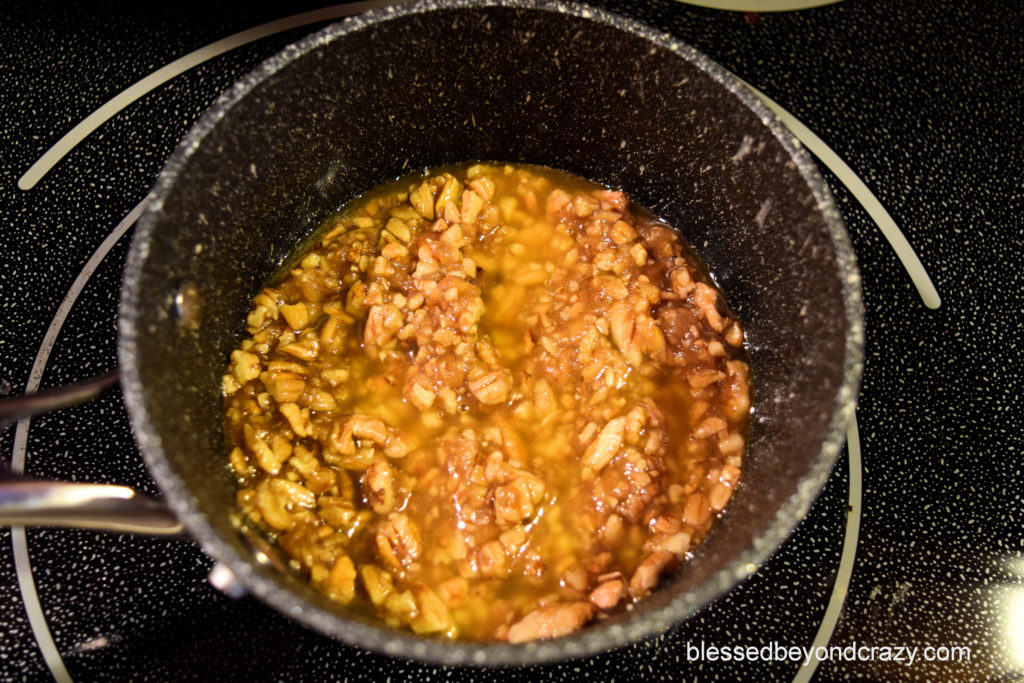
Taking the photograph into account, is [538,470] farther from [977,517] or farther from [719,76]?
[977,517]

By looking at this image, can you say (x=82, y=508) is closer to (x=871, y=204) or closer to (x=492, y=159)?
(x=492, y=159)

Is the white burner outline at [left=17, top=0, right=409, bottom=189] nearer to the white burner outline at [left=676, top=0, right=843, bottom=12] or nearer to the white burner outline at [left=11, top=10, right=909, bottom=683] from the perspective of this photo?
the white burner outline at [left=11, top=10, right=909, bottom=683]

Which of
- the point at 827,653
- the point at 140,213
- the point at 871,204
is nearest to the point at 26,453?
the point at 140,213

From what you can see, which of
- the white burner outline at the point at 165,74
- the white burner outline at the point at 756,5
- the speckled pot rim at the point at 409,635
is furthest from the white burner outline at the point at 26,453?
the white burner outline at the point at 756,5

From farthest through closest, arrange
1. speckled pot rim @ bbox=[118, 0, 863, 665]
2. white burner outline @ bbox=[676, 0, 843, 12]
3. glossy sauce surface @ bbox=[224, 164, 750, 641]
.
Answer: white burner outline @ bbox=[676, 0, 843, 12], glossy sauce surface @ bbox=[224, 164, 750, 641], speckled pot rim @ bbox=[118, 0, 863, 665]

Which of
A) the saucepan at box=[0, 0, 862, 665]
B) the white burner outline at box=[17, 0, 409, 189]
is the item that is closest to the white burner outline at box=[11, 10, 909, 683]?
the white burner outline at box=[17, 0, 409, 189]

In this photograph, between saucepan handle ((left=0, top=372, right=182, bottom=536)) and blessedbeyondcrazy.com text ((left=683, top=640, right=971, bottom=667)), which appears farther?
blessedbeyondcrazy.com text ((left=683, top=640, right=971, bottom=667))

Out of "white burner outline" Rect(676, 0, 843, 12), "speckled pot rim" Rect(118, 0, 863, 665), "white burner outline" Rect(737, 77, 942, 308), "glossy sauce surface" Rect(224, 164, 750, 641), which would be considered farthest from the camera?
"white burner outline" Rect(676, 0, 843, 12)

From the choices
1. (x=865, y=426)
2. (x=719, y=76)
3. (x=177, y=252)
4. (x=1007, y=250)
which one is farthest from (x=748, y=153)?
(x=177, y=252)

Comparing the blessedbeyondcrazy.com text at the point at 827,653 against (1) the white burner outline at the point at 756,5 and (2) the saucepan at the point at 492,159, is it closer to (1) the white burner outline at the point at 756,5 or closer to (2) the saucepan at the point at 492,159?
(2) the saucepan at the point at 492,159
